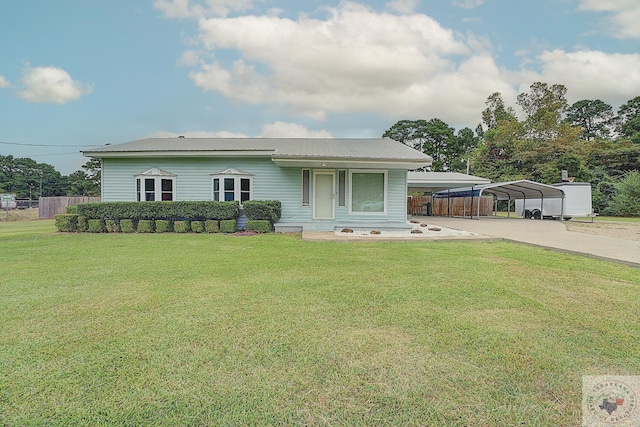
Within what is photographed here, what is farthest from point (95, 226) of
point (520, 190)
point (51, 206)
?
point (520, 190)

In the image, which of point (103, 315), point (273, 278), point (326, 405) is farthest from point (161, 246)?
point (326, 405)

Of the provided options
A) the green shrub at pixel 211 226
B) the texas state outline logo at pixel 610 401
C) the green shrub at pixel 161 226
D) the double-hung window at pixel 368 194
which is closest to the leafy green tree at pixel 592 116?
the double-hung window at pixel 368 194

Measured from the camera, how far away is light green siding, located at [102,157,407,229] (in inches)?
496

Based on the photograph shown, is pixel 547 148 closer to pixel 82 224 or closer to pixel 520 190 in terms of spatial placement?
pixel 520 190

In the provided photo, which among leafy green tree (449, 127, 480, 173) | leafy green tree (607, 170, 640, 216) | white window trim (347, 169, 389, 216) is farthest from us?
leafy green tree (449, 127, 480, 173)

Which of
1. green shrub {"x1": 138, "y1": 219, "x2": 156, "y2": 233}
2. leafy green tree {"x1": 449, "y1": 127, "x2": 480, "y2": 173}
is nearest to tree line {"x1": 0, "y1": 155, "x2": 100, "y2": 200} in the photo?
green shrub {"x1": 138, "y1": 219, "x2": 156, "y2": 233}

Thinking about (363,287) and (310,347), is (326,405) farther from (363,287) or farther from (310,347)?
(363,287)

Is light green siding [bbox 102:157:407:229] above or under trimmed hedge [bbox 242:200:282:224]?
above

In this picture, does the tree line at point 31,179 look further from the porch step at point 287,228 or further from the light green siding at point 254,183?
the porch step at point 287,228

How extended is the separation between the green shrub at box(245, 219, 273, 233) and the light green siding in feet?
4.28

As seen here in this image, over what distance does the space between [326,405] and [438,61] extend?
734 inches

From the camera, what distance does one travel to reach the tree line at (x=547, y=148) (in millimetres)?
26594

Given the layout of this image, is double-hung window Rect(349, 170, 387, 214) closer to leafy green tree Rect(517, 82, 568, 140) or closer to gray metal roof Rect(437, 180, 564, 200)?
gray metal roof Rect(437, 180, 564, 200)

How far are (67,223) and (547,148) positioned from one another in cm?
3529
